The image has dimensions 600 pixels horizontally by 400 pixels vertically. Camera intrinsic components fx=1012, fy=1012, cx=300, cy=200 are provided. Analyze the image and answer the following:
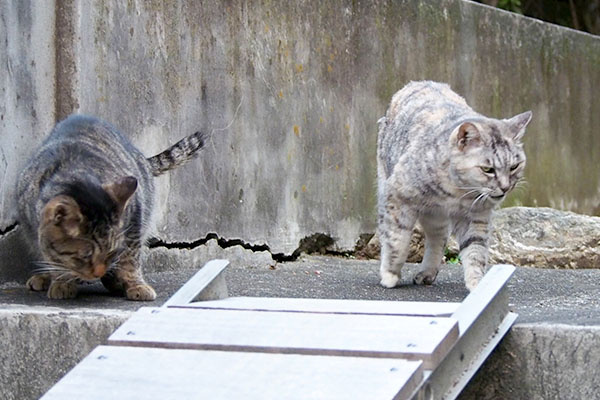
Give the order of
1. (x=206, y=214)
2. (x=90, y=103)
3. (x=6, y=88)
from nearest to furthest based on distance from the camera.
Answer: (x=6, y=88) < (x=90, y=103) < (x=206, y=214)

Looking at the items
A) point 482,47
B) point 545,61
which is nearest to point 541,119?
point 545,61

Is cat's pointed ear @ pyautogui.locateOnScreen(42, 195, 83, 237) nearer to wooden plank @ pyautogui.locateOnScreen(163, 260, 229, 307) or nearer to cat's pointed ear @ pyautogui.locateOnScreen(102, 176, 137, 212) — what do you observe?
cat's pointed ear @ pyautogui.locateOnScreen(102, 176, 137, 212)

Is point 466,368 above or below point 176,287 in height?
above

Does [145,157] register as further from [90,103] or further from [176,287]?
[176,287]

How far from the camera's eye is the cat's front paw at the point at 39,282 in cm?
475

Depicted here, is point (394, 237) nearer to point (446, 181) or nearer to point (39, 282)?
point (446, 181)

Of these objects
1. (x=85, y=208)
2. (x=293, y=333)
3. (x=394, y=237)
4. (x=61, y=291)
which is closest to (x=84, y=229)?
(x=85, y=208)

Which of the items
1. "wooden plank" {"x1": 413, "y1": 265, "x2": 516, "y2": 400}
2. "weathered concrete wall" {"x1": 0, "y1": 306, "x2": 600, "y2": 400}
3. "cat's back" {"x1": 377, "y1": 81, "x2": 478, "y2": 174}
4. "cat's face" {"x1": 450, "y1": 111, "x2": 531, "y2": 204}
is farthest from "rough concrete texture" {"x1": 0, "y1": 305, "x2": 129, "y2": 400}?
"cat's back" {"x1": 377, "y1": 81, "x2": 478, "y2": 174}

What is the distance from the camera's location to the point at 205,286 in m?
3.69

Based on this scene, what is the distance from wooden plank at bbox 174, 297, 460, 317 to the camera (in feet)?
10.7

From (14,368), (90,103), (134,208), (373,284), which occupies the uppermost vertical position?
(90,103)

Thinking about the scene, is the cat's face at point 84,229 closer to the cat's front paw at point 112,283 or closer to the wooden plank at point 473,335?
the cat's front paw at point 112,283

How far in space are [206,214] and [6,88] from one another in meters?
1.56

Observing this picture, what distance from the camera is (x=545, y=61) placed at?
9.73 m
